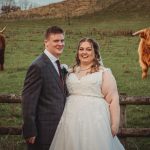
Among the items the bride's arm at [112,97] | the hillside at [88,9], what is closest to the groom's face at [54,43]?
the bride's arm at [112,97]

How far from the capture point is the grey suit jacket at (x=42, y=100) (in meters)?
6.62

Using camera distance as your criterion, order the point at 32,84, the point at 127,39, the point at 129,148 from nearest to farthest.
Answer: the point at 32,84, the point at 129,148, the point at 127,39

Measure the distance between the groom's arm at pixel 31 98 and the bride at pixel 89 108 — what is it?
37 cm

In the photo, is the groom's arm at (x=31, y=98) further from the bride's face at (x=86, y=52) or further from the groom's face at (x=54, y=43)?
the bride's face at (x=86, y=52)

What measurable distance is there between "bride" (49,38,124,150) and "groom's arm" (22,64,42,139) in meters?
0.37

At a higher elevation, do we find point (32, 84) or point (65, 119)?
point (32, 84)

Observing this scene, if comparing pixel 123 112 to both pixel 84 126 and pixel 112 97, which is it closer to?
pixel 112 97

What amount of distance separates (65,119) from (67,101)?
0.22 meters

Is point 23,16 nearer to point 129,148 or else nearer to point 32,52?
point 32,52

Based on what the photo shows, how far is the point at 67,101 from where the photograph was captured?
22.7ft

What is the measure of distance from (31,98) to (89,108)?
0.72 metres

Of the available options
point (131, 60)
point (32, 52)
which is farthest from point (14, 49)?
point (131, 60)

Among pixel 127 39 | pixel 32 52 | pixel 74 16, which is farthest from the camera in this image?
pixel 74 16

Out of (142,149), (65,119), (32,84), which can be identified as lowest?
(142,149)
